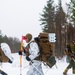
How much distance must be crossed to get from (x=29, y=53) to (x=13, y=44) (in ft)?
356

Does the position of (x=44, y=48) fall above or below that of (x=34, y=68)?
above

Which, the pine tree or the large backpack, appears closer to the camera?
the large backpack

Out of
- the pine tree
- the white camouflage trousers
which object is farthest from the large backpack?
the pine tree

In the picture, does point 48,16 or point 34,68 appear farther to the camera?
point 48,16

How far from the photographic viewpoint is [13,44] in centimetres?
11919

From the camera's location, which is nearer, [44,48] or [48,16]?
[44,48]

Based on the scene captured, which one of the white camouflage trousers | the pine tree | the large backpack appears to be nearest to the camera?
the large backpack

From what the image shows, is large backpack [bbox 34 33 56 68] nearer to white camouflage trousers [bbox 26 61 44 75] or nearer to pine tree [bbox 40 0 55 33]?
white camouflage trousers [bbox 26 61 44 75]

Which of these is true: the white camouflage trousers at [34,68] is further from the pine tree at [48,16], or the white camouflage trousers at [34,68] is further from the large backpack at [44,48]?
the pine tree at [48,16]

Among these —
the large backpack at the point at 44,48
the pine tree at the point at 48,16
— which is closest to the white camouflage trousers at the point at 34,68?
the large backpack at the point at 44,48

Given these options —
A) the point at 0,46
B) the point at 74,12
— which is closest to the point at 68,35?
the point at 74,12

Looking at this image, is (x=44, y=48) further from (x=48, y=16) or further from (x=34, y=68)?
(x=48, y=16)

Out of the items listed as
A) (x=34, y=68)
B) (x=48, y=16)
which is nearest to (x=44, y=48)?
(x=34, y=68)

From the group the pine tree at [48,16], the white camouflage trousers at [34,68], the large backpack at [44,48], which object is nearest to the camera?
the large backpack at [44,48]
